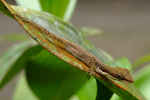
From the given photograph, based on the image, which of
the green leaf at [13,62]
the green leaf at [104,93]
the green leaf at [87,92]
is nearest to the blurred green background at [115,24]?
the green leaf at [13,62]

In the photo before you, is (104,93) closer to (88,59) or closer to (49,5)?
(88,59)

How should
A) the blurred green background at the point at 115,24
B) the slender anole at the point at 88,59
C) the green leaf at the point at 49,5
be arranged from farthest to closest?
1. the blurred green background at the point at 115,24
2. the green leaf at the point at 49,5
3. the slender anole at the point at 88,59

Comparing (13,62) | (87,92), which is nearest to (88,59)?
(87,92)

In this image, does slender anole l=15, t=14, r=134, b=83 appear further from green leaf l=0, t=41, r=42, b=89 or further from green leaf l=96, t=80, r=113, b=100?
green leaf l=0, t=41, r=42, b=89

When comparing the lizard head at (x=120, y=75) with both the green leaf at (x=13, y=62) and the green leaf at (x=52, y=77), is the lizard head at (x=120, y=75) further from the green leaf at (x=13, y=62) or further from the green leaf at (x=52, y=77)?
the green leaf at (x=13, y=62)

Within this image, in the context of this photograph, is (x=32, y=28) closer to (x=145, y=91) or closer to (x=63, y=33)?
(x=63, y=33)
